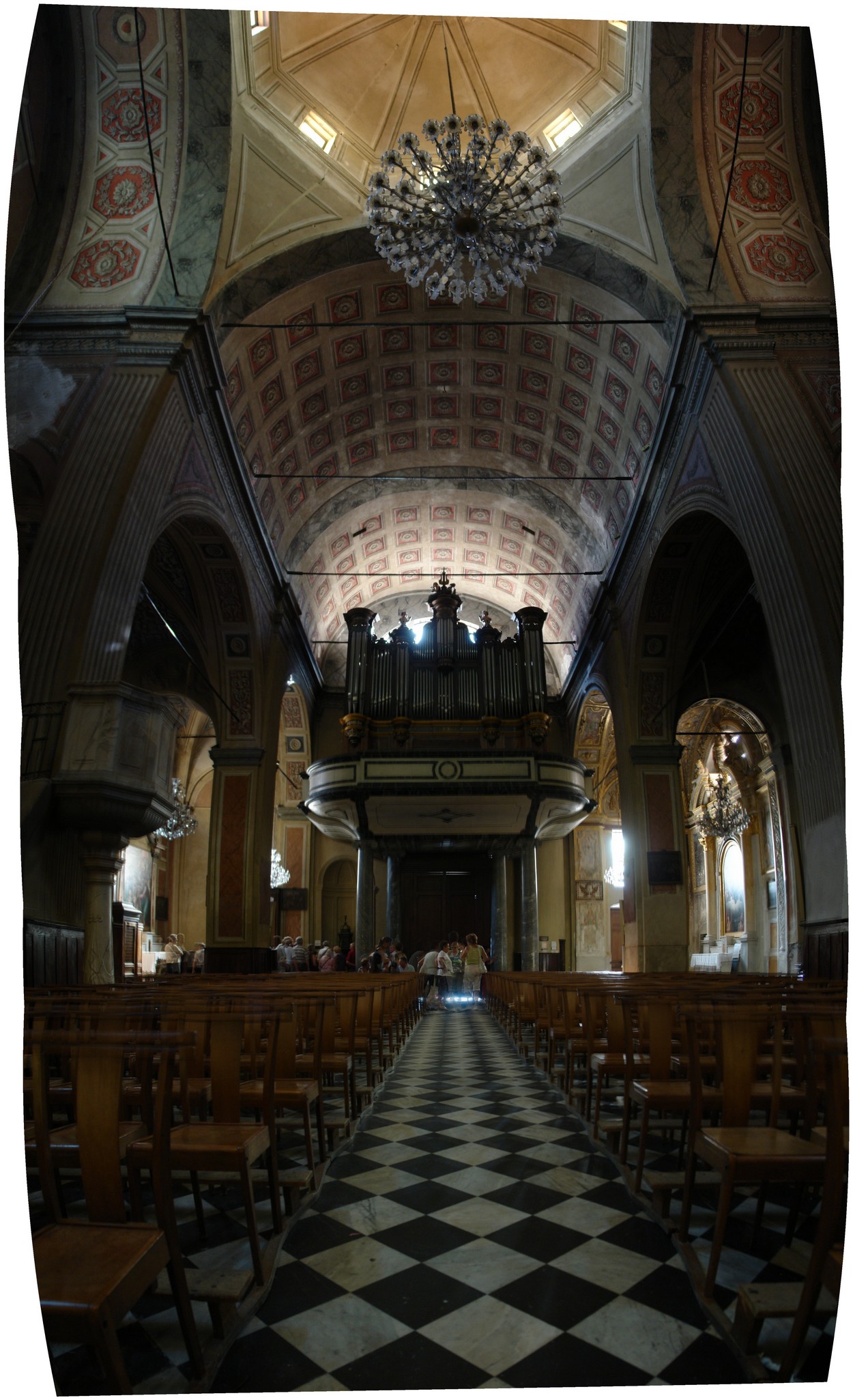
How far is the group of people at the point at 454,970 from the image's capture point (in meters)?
15.9

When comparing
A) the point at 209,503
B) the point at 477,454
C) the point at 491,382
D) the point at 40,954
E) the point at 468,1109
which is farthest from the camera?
the point at 477,454

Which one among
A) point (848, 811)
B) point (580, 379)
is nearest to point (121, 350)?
point (580, 379)

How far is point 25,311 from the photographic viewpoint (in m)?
7.77

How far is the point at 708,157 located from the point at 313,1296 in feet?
35.2

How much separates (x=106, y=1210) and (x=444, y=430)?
1640 centimetres

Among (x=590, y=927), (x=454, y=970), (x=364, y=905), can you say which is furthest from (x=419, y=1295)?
(x=590, y=927)

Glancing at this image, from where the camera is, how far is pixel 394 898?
21.0 meters

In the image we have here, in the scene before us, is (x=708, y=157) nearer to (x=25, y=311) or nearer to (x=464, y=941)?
(x=25, y=311)

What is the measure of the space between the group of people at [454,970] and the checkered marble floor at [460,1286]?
37.9 ft

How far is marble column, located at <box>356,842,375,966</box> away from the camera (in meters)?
18.0

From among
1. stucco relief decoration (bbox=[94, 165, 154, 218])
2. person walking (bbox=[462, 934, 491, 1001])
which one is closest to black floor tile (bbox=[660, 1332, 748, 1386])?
stucco relief decoration (bbox=[94, 165, 154, 218])

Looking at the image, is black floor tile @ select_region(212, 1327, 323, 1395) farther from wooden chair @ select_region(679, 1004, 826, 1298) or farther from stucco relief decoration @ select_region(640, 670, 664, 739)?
stucco relief decoration @ select_region(640, 670, 664, 739)

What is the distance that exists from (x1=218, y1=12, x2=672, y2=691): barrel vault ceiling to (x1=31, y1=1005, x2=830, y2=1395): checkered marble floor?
32.7 feet

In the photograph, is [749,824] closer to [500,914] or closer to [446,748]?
[500,914]
